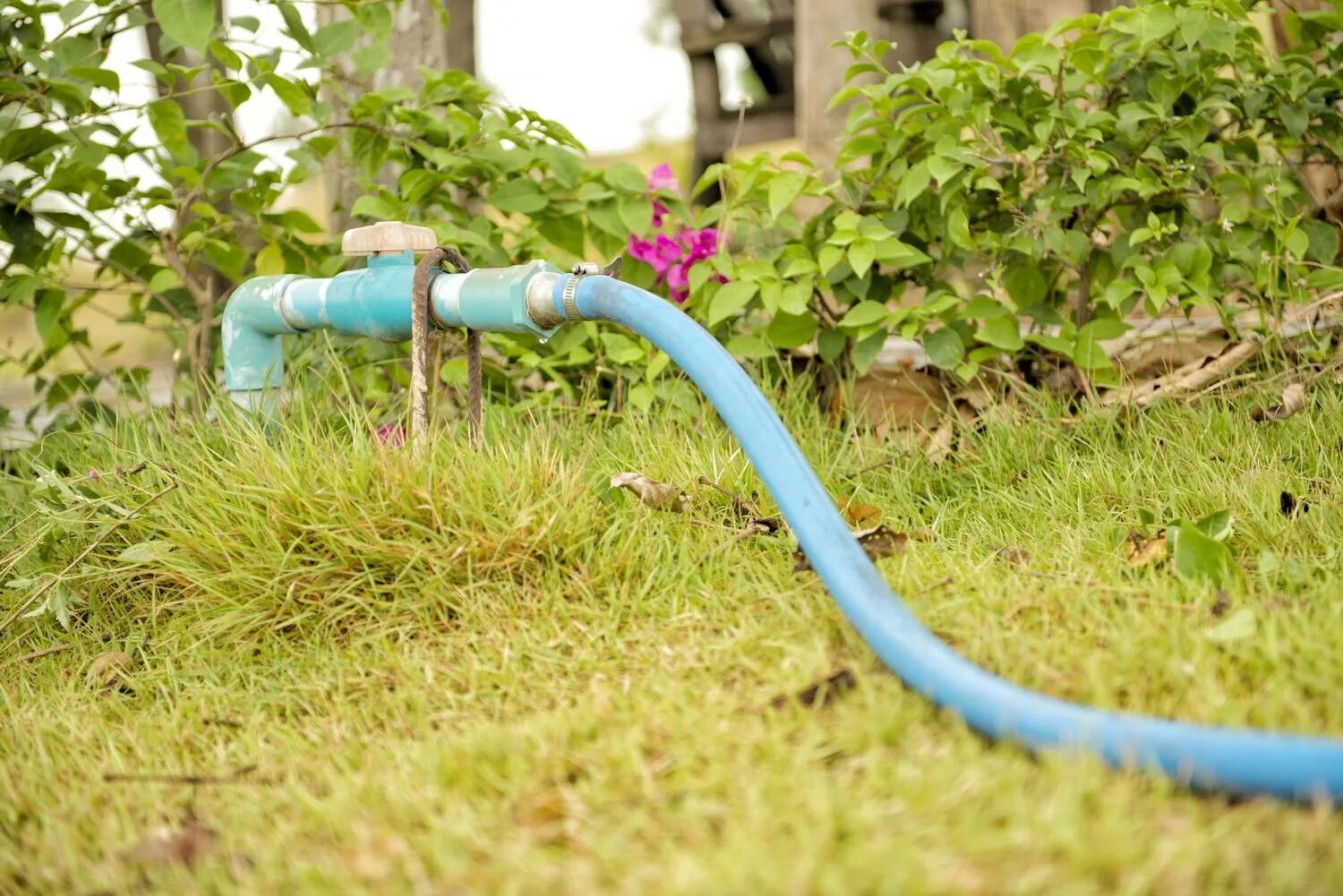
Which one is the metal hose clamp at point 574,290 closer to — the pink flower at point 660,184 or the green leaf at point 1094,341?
the pink flower at point 660,184

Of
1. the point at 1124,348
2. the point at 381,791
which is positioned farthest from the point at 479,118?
the point at 381,791

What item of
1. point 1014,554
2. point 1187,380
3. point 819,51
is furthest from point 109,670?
point 819,51

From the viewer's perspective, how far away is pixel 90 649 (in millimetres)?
1898

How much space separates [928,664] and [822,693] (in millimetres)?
136

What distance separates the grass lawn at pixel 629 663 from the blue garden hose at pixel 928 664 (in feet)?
0.12

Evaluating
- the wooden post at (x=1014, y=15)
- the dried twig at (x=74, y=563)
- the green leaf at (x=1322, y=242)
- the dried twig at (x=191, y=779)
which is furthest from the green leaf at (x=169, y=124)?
the wooden post at (x=1014, y=15)

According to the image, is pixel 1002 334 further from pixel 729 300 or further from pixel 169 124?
pixel 169 124

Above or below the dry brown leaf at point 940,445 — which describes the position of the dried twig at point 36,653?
below

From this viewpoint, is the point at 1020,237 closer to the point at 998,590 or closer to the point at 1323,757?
the point at 998,590

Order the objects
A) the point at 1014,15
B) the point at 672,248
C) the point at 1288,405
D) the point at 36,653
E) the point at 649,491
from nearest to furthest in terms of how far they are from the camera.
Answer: the point at 36,653 < the point at 649,491 < the point at 1288,405 < the point at 672,248 < the point at 1014,15

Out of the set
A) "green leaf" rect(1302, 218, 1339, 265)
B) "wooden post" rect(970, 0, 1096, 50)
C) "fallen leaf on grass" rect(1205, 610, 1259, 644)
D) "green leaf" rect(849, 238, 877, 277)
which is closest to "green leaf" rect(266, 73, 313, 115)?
"green leaf" rect(849, 238, 877, 277)

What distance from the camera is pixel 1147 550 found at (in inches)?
Result: 67.4

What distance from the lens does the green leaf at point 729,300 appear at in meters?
2.41

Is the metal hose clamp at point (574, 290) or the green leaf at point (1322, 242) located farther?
the green leaf at point (1322, 242)
